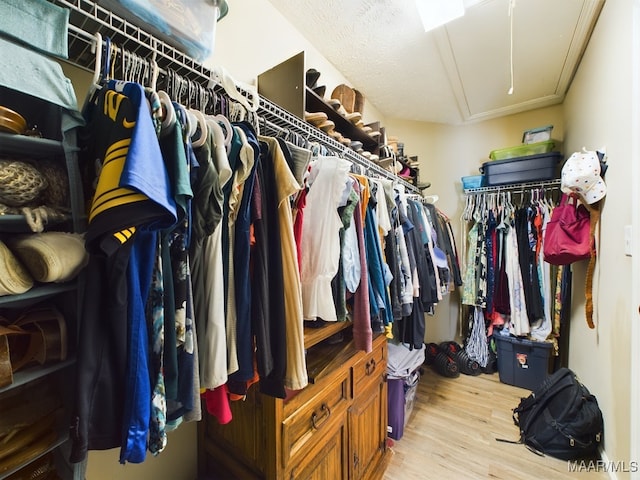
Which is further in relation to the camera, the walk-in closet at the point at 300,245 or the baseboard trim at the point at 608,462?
the baseboard trim at the point at 608,462

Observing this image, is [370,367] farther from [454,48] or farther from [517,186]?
[517,186]

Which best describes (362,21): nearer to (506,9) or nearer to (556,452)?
(506,9)

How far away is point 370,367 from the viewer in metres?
1.34

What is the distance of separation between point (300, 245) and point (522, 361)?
2.68 meters

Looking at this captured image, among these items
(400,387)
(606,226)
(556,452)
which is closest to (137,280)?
(400,387)

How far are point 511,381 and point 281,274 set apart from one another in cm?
283

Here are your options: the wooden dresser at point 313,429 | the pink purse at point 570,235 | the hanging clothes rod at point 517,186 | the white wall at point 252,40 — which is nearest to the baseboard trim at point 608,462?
the pink purse at point 570,235

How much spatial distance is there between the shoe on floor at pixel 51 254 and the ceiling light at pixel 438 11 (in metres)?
1.91

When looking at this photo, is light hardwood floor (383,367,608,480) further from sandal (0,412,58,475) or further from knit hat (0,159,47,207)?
knit hat (0,159,47,207)

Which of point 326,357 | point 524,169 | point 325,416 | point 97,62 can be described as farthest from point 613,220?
point 97,62

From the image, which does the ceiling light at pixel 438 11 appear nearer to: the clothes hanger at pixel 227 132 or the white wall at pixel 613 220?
the white wall at pixel 613 220

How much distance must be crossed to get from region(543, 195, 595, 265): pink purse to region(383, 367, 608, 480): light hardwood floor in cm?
124

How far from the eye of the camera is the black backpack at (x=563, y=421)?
61.3 inches

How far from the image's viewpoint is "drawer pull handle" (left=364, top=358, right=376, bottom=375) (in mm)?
1302
